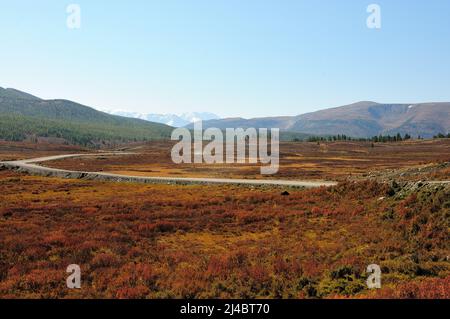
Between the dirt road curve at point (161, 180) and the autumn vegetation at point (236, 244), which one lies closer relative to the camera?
the autumn vegetation at point (236, 244)

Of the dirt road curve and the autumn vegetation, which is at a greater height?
the dirt road curve

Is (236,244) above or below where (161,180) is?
below

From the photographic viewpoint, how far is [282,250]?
19.3 meters

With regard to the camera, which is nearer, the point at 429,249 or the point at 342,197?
the point at 429,249

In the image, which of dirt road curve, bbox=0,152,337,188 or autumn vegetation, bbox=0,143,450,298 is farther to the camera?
dirt road curve, bbox=0,152,337,188

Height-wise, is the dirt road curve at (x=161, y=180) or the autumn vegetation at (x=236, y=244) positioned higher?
the dirt road curve at (x=161, y=180)

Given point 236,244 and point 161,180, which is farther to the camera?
point 161,180

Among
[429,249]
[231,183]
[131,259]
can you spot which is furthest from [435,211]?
[231,183]

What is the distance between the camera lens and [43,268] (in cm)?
1603

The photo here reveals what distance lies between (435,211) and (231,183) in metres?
28.4

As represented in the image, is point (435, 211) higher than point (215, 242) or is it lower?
higher
